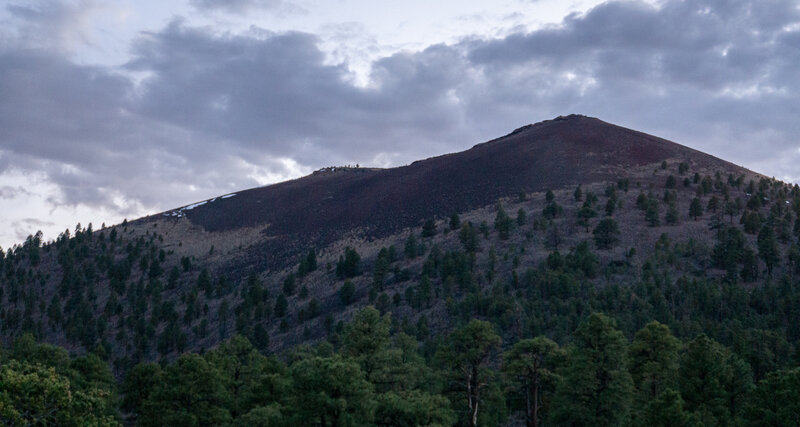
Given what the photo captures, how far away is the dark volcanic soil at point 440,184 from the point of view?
13050cm

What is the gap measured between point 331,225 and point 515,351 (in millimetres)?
98109

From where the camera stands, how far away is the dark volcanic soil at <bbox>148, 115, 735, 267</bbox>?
130 metres

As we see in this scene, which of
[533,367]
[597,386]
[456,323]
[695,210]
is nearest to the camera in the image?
[597,386]

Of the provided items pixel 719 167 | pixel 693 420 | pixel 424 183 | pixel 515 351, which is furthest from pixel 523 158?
pixel 693 420

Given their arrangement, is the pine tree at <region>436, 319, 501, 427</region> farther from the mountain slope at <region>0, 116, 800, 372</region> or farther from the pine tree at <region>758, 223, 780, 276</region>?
the pine tree at <region>758, 223, 780, 276</region>

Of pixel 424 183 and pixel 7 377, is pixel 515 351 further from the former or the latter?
pixel 424 183

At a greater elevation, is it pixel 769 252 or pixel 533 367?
pixel 769 252

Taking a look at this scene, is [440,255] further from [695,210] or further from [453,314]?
[695,210]

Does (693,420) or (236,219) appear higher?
(236,219)

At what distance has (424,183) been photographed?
15062 cm

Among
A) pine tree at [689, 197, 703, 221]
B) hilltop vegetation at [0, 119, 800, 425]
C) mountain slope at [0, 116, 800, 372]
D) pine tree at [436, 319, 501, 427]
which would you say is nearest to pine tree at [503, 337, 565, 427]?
hilltop vegetation at [0, 119, 800, 425]

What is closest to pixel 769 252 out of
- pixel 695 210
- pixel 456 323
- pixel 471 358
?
pixel 695 210

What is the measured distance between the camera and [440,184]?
5753 inches

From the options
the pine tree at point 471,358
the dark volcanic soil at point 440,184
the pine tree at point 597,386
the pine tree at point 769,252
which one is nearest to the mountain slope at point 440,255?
the pine tree at point 769,252
